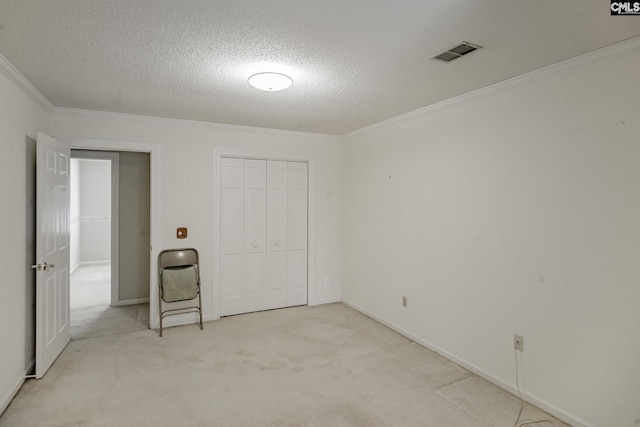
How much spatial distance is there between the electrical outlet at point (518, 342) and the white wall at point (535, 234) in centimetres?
4

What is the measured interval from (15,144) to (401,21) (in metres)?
2.83

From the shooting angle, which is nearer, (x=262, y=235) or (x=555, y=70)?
(x=555, y=70)

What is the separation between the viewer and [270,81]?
8.39ft

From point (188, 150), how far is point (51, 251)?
170cm

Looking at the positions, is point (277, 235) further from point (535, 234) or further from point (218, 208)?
point (535, 234)

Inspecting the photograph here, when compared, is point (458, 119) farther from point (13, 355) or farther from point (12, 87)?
point (13, 355)

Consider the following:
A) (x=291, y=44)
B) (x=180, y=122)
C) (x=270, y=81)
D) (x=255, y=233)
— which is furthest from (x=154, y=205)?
(x=291, y=44)

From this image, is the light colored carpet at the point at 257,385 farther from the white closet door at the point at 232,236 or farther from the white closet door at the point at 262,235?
the white closet door at the point at 262,235

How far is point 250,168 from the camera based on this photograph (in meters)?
4.49

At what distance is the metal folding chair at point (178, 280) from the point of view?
386 centimetres

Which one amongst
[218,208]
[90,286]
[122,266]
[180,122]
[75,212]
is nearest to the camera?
[180,122]

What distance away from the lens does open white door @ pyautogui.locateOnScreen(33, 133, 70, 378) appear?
2.80 meters

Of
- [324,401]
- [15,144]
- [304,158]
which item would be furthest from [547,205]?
[15,144]

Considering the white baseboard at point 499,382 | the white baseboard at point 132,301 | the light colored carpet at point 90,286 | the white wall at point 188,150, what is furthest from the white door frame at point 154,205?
the white baseboard at point 499,382
